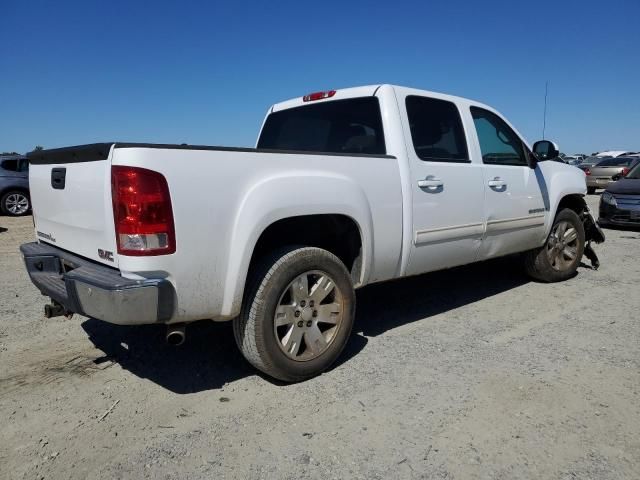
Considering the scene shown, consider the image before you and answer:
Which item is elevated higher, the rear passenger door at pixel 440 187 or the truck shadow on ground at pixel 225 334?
the rear passenger door at pixel 440 187

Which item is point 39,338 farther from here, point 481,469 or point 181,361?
point 481,469

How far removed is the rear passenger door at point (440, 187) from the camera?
3.77 m

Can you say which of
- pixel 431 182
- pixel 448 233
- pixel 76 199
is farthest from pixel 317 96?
pixel 76 199

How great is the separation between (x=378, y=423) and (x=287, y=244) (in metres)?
1.28

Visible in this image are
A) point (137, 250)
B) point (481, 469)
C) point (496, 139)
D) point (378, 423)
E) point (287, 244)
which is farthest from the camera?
point (496, 139)

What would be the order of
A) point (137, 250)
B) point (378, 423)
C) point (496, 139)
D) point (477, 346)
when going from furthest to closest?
point (496, 139), point (477, 346), point (378, 423), point (137, 250)

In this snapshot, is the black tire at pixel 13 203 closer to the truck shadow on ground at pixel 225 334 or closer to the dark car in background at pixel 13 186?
the dark car in background at pixel 13 186

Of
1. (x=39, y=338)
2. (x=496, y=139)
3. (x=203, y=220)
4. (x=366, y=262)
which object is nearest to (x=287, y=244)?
(x=366, y=262)

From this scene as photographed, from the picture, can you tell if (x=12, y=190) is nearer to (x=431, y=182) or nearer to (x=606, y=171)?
(x=431, y=182)

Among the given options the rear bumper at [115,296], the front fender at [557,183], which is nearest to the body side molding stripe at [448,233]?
the front fender at [557,183]

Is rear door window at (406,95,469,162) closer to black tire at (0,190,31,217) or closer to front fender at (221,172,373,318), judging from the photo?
front fender at (221,172,373,318)

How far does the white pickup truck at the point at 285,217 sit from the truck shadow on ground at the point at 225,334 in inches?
20.2

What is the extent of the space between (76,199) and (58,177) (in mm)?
309

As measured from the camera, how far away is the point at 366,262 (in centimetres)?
346
